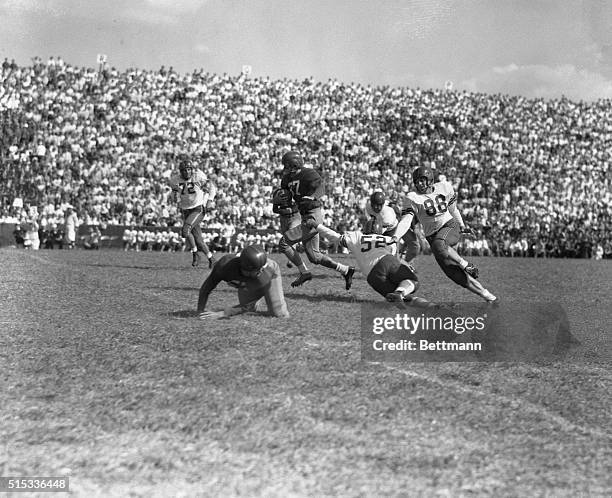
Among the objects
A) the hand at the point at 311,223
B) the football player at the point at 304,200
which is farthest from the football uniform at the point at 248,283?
the football player at the point at 304,200

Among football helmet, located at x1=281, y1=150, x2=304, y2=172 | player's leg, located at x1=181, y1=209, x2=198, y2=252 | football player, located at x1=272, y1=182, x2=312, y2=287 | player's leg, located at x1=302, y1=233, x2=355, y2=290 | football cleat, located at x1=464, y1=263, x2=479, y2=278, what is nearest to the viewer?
football cleat, located at x1=464, y1=263, x2=479, y2=278

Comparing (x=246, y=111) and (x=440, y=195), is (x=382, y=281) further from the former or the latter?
(x=246, y=111)

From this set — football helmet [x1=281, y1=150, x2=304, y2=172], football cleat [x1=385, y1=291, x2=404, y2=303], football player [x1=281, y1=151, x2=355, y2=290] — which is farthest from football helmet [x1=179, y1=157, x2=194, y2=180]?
football cleat [x1=385, y1=291, x2=404, y2=303]

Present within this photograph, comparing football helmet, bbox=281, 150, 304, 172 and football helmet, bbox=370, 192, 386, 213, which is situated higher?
football helmet, bbox=281, 150, 304, 172

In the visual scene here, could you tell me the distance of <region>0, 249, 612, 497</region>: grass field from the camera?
3582 mm

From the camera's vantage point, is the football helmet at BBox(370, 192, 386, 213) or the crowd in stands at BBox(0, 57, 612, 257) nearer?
the football helmet at BBox(370, 192, 386, 213)

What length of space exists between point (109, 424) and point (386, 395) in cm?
177

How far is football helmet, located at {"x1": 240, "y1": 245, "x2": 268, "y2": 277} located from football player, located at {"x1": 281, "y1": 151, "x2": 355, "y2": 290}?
346 cm

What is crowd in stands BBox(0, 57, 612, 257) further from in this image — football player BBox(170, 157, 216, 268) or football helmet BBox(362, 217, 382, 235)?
football helmet BBox(362, 217, 382, 235)

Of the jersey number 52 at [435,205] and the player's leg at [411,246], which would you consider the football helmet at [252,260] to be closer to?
the jersey number 52 at [435,205]

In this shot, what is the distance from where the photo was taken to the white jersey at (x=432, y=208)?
31.5 feet

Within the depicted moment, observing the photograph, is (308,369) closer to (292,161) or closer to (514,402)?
(514,402)

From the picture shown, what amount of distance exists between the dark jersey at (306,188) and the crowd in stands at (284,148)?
16.5m

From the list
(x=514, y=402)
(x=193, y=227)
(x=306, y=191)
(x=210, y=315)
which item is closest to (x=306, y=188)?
(x=306, y=191)
